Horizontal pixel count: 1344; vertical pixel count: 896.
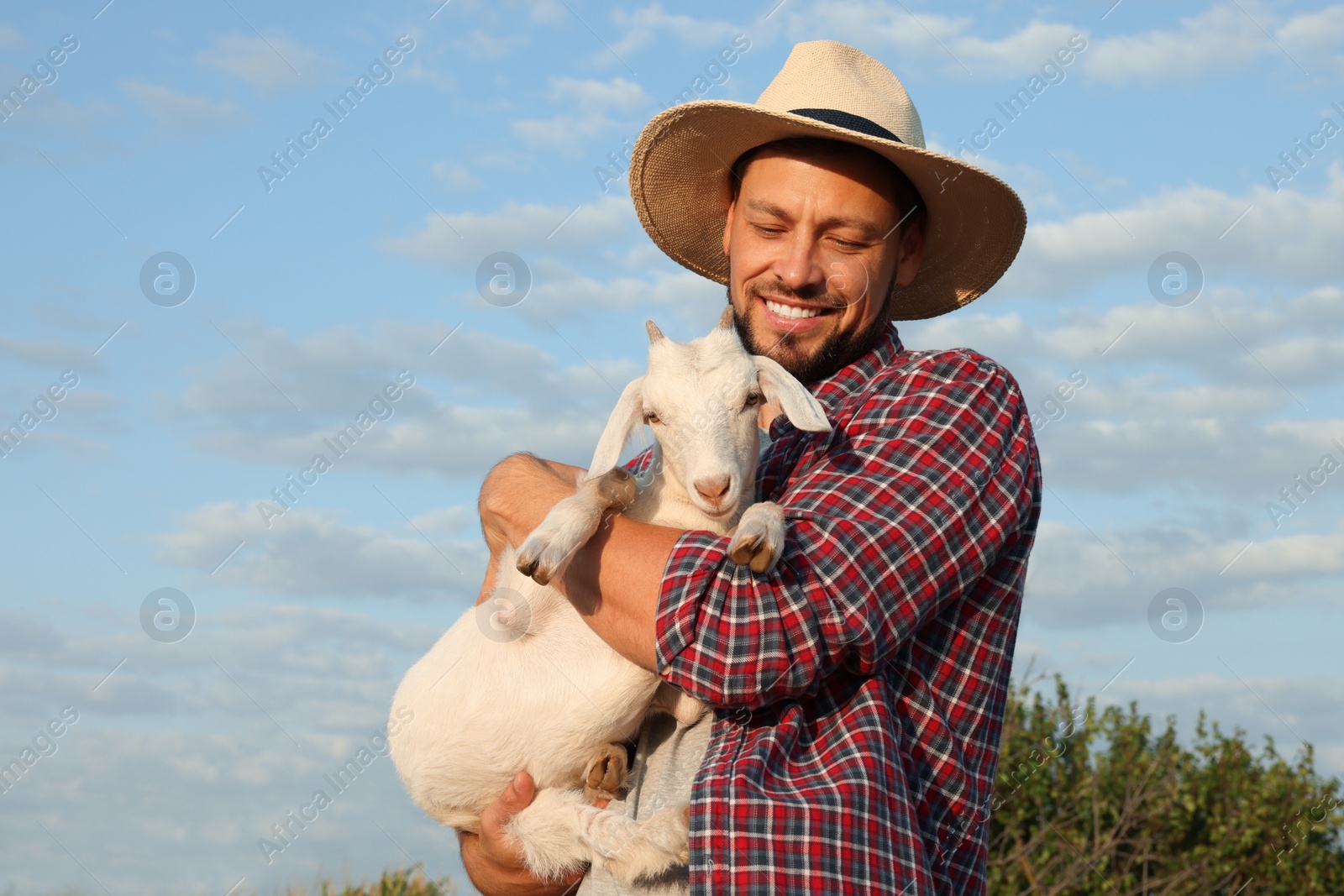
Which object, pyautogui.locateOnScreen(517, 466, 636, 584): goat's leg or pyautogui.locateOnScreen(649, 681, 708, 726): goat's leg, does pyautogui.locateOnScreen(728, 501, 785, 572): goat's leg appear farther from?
pyautogui.locateOnScreen(649, 681, 708, 726): goat's leg

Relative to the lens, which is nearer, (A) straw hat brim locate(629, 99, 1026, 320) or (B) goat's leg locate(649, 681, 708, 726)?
Answer: (B) goat's leg locate(649, 681, 708, 726)

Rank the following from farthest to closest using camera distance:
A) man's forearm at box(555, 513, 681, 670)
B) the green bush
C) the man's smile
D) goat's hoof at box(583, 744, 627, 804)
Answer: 1. the green bush
2. the man's smile
3. goat's hoof at box(583, 744, 627, 804)
4. man's forearm at box(555, 513, 681, 670)

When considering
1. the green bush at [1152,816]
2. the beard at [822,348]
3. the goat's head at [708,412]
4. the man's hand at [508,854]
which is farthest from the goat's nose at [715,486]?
the green bush at [1152,816]

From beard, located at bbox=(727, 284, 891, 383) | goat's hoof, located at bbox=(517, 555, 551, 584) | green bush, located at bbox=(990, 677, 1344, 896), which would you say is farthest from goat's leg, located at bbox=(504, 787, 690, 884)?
green bush, located at bbox=(990, 677, 1344, 896)

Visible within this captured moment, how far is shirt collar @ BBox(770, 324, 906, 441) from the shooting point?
328cm

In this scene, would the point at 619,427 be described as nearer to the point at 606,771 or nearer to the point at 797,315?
the point at 797,315

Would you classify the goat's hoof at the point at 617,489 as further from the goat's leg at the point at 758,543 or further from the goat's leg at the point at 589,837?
the goat's leg at the point at 589,837

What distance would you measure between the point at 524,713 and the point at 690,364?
3.33ft

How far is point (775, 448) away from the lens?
3289 mm

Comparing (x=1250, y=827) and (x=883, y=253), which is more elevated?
(x=883, y=253)

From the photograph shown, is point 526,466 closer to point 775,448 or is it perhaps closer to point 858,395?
point 775,448

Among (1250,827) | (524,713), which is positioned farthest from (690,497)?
(1250,827)

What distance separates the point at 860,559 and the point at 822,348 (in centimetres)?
107

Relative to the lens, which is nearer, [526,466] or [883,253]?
[526,466]
